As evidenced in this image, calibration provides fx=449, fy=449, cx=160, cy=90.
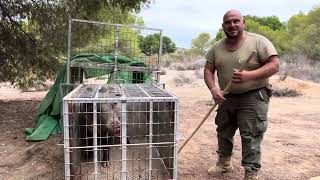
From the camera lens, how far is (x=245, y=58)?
4629 mm

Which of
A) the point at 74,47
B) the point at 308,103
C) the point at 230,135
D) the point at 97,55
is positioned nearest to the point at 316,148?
the point at 230,135

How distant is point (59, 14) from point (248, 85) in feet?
17.1

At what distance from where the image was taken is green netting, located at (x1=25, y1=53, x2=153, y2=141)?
22.7ft

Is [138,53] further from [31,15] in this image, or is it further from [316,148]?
[316,148]

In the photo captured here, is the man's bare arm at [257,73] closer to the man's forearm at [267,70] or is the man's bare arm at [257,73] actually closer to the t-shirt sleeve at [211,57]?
the man's forearm at [267,70]

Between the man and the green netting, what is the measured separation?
97.2 inches

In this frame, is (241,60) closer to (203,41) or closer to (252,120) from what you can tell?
(252,120)

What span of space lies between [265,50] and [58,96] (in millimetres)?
3733

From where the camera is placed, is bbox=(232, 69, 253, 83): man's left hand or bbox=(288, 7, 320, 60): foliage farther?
bbox=(288, 7, 320, 60): foliage

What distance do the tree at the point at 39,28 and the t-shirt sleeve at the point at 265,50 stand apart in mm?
4834

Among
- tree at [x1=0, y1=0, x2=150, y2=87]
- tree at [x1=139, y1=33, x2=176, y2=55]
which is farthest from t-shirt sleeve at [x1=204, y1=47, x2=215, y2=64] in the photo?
tree at [x1=0, y1=0, x2=150, y2=87]

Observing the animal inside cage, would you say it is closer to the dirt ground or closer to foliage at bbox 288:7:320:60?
the dirt ground

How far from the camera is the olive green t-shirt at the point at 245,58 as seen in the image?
459 cm

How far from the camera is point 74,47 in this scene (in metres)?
8.87
